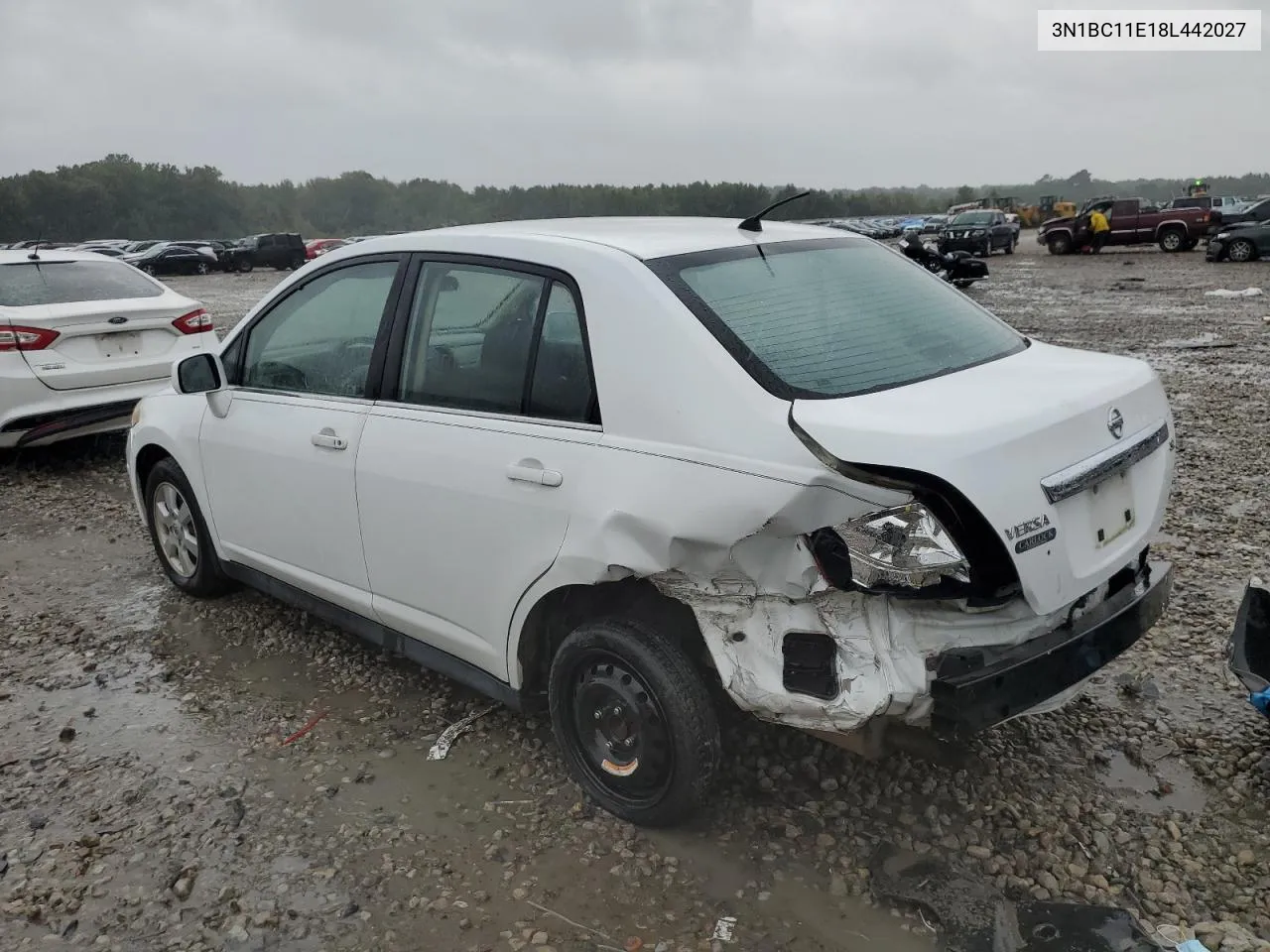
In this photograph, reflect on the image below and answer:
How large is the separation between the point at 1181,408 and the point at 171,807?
25.8 feet

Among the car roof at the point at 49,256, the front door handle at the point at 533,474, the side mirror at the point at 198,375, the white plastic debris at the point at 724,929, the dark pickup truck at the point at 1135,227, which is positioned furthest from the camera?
the dark pickup truck at the point at 1135,227

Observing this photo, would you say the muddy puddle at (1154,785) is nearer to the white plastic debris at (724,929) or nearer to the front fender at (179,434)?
the white plastic debris at (724,929)

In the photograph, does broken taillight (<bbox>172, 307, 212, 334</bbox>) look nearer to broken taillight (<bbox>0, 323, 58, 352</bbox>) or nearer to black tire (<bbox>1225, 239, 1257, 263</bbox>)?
broken taillight (<bbox>0, 323, 58, 352</bbox>)

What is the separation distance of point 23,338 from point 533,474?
5.54m

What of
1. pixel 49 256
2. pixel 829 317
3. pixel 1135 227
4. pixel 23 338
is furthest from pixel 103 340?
pixel 1135 227

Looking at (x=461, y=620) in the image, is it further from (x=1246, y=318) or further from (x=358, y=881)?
(x=1246, y=318)

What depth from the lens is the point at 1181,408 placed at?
26.3 feet

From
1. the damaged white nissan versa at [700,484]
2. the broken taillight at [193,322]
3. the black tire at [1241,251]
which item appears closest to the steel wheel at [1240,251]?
the black tire at [1241,251]

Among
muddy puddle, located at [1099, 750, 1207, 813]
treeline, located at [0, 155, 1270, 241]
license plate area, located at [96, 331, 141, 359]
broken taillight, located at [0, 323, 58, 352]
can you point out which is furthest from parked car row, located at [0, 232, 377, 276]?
muddy puddle, located at [1099, 750, 1207, 813]

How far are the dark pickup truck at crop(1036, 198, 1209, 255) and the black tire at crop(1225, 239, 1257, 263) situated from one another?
4.29 m

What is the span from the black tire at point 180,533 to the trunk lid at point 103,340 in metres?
2.32

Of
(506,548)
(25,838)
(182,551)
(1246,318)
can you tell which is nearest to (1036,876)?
(506,548)

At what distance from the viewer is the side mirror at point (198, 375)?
12.9ft

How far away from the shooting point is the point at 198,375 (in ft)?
13.0
